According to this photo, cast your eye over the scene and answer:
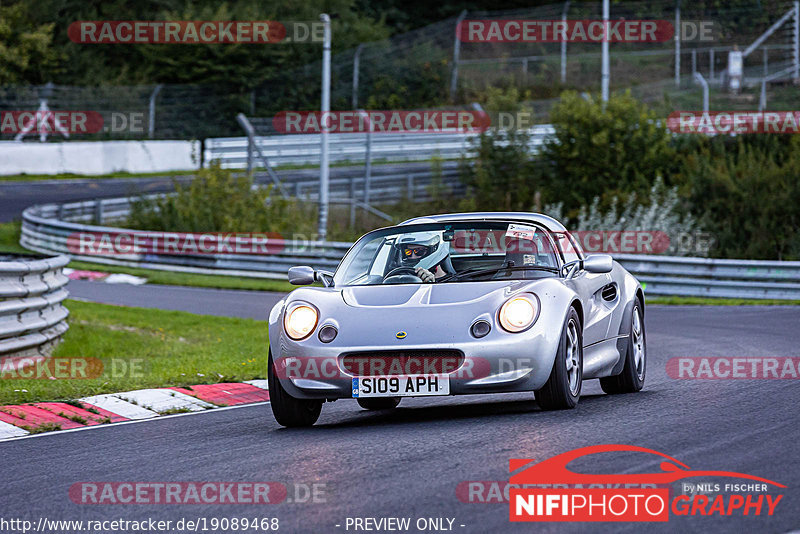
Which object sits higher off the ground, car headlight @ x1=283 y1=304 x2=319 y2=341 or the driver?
the driver

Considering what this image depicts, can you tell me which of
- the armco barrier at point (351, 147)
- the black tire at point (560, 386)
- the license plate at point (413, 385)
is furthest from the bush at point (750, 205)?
the license plate at point (413, 385)

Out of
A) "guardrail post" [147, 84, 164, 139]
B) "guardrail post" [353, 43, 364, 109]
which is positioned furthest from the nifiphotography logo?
"guardrail post" [353, 43, 364, 109]

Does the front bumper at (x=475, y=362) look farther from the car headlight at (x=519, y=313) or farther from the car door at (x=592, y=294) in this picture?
the car door at (x=592, y=294)

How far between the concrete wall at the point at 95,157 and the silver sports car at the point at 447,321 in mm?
30515

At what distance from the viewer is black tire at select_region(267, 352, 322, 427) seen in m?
8.30

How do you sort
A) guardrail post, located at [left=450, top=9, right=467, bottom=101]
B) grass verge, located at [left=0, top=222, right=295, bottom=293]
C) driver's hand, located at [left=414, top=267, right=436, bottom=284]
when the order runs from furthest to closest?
guardrail post, located at [left=450, top=9, right=467, bottom=101] → grass verge, located at [left=0, top=222, right=295, bottom=293] → driver's hand, located at [left=414, top=267, right=436, bottom=284]

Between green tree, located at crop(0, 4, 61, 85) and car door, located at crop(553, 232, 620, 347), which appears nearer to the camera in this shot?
car door, located at crop(553, 232, 620, 347)

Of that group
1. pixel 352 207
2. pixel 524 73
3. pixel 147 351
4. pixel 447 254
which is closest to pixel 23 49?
pixel 524 73

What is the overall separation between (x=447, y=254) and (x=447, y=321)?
52.2 inches

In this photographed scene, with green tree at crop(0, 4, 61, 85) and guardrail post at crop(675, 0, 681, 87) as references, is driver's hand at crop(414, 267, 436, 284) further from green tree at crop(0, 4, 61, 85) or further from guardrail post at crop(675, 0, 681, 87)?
green tree at crop(0, 4, 61, 85)

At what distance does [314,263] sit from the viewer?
26.8 meters

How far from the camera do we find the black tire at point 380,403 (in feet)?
30.6

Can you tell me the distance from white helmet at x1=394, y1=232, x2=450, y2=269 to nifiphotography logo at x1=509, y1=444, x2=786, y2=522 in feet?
10.3

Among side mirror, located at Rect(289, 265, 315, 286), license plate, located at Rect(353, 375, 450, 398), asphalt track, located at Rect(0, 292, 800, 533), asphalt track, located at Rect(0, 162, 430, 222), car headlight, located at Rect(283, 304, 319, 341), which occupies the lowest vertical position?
asphalt track, located at Rect(0, 292, 800, 533)
